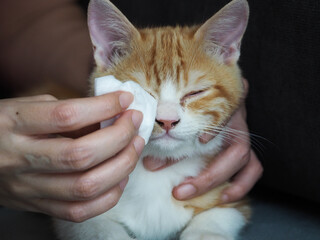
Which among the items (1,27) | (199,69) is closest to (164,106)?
(199,69)

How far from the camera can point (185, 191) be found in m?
1.18

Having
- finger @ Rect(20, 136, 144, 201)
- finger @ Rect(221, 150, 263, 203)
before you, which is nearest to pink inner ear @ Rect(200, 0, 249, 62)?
finger @ Rect(221, 150, 263, 203)

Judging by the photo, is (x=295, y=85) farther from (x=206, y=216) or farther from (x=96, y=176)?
(x=96, y=176)

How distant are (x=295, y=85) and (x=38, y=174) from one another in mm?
934

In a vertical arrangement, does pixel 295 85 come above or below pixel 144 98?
below

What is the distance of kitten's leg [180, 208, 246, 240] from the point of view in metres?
1.09

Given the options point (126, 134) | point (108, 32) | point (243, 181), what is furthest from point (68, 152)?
point (243, 181)

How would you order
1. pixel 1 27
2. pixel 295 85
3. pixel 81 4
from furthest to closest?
pixel 81 4, pixel 1 27, pixel 295 85

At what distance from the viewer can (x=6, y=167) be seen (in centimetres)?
84

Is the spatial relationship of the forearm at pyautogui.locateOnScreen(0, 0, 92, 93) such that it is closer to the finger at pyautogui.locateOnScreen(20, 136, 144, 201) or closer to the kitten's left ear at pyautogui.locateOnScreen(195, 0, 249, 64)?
the kitten's left ear at pyautogui.locateOnScreen(195, 0, 249, 64)

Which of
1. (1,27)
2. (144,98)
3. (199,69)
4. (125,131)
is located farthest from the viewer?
(1,27)

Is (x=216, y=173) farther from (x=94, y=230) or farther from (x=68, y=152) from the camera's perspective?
(x=68, y=152)

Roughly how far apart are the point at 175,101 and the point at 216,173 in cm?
30

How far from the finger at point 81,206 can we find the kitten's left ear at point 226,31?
593mm
